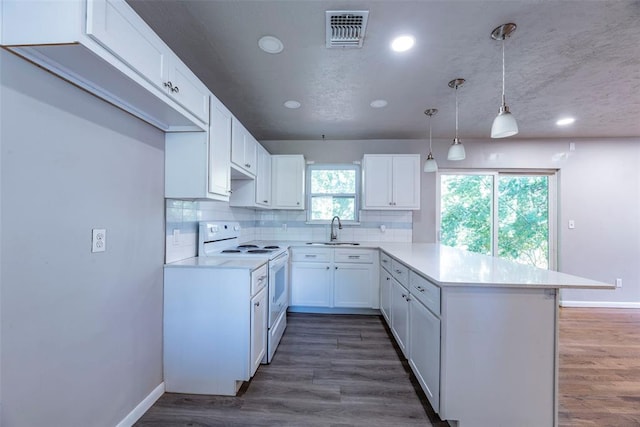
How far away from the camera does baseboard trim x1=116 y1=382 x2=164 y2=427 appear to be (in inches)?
58.1

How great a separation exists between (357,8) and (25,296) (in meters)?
2.04

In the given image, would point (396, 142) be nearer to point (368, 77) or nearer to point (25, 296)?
point (368, 77)

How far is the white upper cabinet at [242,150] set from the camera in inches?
88.8

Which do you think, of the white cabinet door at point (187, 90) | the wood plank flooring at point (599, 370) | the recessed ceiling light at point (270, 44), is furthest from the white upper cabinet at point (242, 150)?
the wood plank flooring at point (599, 370)

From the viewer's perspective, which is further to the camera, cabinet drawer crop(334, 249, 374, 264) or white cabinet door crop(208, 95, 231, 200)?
cabinet drawer crop(334, 249, 374, 264)

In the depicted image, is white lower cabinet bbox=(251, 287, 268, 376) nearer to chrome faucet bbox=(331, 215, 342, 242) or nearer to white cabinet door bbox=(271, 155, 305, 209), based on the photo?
white cabinet door bbox=(271, 155, 305, 209)

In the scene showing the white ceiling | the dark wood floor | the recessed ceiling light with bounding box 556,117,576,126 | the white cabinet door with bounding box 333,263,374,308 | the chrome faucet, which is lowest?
the dark wood floor

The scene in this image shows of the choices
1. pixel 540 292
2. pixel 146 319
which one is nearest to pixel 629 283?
pixel 540 292

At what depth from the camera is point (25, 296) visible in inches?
38.8

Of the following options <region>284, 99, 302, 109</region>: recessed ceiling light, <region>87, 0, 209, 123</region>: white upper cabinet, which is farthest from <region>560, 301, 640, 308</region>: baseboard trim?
<region>87, 0, 209, 123</region>: white upper cabinet

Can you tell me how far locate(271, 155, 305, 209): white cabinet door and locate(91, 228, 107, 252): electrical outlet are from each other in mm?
2292

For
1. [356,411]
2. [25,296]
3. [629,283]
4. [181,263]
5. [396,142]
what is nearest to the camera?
[25,296]

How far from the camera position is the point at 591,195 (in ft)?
12.1

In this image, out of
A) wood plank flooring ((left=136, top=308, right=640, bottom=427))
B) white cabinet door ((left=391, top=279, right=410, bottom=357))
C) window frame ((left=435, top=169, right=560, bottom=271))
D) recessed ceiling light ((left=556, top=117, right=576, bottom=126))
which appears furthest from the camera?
window frame ((left=435, top=169, right=560, bottom=271))
